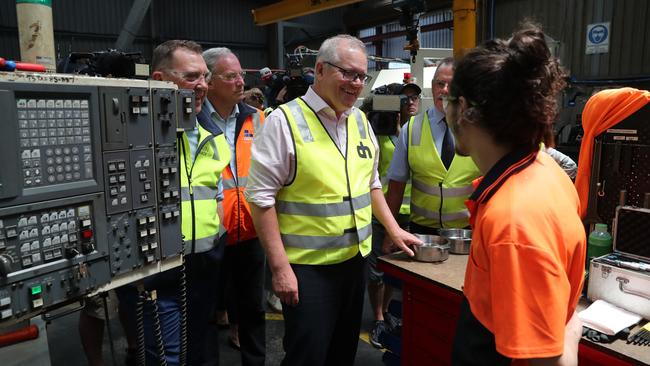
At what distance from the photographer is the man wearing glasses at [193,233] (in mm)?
1641

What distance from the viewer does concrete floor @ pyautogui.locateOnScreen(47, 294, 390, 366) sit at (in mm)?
2682

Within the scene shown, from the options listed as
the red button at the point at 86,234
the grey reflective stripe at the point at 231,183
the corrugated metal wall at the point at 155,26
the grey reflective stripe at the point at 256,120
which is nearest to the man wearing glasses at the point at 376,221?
the grey reflective stripe at the point at 256,120

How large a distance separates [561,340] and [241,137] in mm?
1719

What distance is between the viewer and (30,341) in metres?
1.58

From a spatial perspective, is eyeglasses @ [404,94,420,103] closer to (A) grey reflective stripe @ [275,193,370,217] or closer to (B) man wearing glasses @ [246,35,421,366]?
(B) man wearing glasses @ [246,35,421,366]

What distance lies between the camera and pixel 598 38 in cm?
639

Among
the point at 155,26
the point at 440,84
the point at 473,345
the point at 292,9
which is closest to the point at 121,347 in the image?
the point at 440,84

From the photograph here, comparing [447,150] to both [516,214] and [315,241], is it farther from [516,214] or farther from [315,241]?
[516,214]

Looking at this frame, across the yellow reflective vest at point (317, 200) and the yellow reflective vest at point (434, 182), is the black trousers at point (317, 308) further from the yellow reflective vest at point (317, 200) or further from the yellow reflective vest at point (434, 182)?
the yellow reflective vest at point (434, 182)

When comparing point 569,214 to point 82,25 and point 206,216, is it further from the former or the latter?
point 82,25

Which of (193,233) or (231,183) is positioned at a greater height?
(231,183)

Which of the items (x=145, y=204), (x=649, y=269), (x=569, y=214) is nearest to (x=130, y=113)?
(x=145, y=204)

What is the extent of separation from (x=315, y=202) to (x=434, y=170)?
766 millimetres

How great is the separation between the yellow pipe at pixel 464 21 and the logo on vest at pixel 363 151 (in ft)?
10.1
